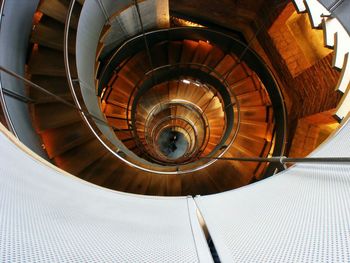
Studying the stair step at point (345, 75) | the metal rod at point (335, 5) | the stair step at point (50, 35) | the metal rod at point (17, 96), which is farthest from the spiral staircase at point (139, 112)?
the metal rod at point (335, 5)

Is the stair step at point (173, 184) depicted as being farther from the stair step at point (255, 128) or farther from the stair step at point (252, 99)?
the stair step at point (252, 99)

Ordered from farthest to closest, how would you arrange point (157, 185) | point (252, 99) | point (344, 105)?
point (252, 99) → point (157, 185) → point (344, 105)

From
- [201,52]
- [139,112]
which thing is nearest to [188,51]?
[201,52]

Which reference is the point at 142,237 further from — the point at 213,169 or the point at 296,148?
the point at 296,148

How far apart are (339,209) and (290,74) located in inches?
238

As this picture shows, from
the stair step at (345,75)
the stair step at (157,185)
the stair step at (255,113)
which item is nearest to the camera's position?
the stair step at (345,75)

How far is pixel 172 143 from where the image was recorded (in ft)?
43.2

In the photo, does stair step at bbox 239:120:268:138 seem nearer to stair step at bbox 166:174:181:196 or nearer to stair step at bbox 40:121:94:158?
stair step at bbox 166:174:181:196

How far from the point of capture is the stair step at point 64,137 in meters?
3.84

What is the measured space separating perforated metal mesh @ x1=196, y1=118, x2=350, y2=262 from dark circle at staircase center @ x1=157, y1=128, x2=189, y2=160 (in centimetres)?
1111

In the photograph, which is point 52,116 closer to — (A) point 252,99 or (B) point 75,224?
(B) point 75,224

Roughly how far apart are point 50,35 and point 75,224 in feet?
11.6

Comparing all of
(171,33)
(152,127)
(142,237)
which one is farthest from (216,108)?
(142,237)

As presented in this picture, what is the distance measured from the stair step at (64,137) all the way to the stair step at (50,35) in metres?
1.11
